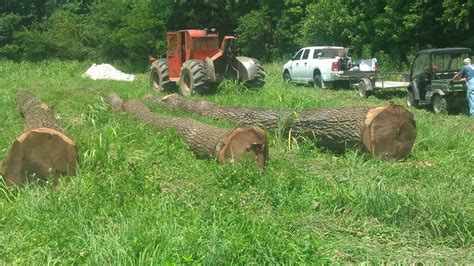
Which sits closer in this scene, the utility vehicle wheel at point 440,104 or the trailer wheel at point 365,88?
the utility vehicle wheel at point 440,104

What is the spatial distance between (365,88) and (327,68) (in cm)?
263

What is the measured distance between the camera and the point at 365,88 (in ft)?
59.7

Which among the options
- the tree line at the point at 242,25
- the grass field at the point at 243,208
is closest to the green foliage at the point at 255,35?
the tree line at the point at 242,25

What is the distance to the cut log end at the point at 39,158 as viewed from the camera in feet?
23.5

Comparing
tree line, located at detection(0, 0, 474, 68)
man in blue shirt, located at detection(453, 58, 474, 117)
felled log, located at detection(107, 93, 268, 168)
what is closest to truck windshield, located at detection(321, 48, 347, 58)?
tree line, located at detection(0, 0, 474, 68)

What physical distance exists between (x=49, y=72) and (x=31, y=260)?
26.9 m

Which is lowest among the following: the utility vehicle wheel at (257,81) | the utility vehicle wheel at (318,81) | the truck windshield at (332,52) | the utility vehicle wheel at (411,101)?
the utility vehicle wheel at (411,101)

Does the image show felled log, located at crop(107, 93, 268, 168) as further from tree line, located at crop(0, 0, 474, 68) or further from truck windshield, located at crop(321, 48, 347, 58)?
tree line, located at crop(0, 0, 474, 68)

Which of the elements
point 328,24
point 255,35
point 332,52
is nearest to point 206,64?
point 332,52

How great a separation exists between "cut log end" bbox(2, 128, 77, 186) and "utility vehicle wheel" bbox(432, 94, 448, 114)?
10.1 m

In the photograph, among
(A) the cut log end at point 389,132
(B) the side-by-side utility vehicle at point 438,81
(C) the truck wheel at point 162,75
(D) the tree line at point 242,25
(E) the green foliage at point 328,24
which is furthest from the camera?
(E) the green foliage at point 328,24

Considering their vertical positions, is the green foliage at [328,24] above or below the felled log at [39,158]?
above

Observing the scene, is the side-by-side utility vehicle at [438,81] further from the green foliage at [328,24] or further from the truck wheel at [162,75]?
the green foliage at [328,24]

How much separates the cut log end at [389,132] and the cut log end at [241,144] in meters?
1.59
